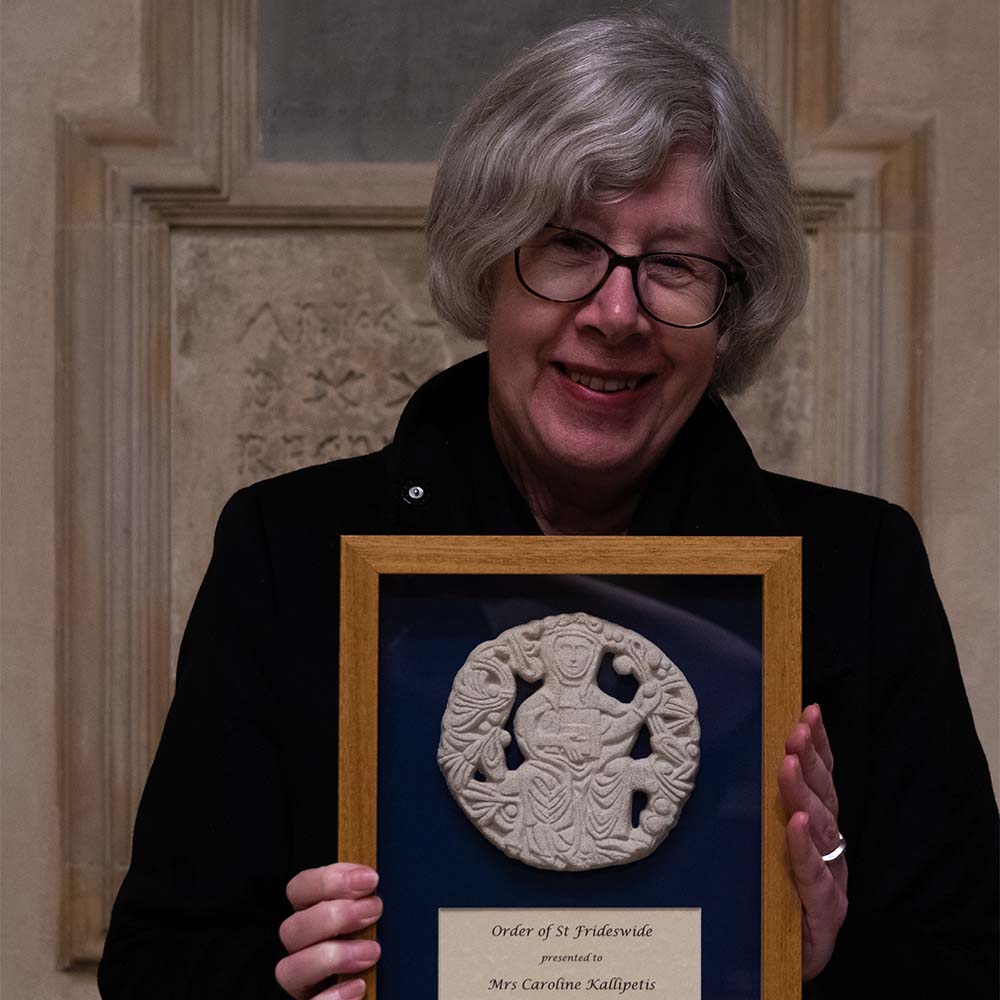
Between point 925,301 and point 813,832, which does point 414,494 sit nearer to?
point 813,832

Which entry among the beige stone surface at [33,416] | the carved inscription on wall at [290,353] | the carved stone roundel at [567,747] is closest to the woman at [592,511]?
the carved stone roundel at [567,747]

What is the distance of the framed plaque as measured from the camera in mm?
1115

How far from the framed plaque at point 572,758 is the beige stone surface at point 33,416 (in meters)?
1.37

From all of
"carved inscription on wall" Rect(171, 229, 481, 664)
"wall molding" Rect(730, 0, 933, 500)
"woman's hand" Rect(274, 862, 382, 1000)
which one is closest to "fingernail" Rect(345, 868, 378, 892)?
"woman's hand" Rect(274, 862, 382, 1000)

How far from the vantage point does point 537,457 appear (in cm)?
145

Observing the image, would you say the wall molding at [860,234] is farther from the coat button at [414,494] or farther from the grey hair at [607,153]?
the coat button at [414,494]

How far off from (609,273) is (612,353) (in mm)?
76

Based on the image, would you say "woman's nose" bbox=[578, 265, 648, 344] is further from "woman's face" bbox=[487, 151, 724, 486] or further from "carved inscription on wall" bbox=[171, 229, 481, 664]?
"carved inscription on wall" bbox=[171, 229, 481, 664]

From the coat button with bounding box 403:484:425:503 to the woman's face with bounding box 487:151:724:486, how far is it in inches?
4.7

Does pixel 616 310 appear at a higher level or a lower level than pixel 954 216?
lower

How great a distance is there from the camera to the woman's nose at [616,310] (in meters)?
1.31

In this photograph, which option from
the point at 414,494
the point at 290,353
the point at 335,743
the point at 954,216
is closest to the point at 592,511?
the point at 414,494

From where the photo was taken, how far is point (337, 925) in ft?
3.58

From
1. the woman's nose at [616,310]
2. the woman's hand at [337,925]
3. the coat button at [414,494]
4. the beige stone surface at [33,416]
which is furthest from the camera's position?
the beige stone surface at [33,416]
